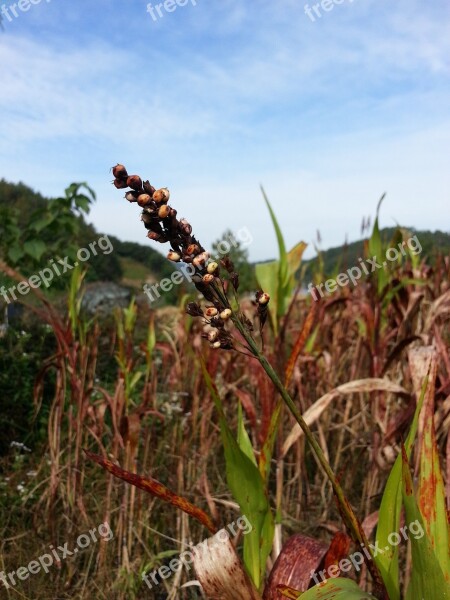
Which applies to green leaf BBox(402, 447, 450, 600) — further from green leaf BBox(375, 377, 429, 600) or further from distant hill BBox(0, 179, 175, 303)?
distant hill BBox(0, 179, 175, 303)

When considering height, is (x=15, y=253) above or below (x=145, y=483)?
above

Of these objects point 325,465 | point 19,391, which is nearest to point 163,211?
point 325,465

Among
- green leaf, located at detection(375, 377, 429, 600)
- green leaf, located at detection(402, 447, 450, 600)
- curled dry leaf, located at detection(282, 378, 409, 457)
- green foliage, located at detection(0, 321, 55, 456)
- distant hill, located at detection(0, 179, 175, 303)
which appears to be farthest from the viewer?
distant hill, located at detection(0, 179, 175, 303)

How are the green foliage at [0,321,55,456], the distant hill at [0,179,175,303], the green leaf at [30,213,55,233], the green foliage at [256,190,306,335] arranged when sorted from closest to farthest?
the green foliage at [256,190,306,335], the green foliage at [0,321,55,456], the green leaf at [30,213,55,233], the distant hill at [0,179,175,303]

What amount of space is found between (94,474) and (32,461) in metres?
0.45

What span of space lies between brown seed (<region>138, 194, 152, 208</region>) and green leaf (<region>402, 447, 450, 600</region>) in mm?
433

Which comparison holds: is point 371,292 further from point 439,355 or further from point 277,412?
point 277,412

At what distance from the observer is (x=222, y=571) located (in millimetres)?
830

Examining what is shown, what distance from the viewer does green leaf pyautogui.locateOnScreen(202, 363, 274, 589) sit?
0.94 m

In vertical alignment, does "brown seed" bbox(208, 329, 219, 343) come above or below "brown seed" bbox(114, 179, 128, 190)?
below

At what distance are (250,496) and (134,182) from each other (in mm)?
596

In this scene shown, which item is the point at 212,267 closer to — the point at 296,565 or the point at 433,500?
the point at 433,500

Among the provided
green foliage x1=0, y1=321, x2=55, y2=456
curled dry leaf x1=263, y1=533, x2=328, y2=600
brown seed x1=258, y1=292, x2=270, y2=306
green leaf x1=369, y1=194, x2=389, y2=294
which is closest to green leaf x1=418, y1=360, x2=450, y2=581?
curled dry leaf x1=263, y1=533, x2=328, y2=600

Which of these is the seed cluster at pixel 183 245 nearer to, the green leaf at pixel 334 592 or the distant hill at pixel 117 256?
the green leaf at pixel 334 592
